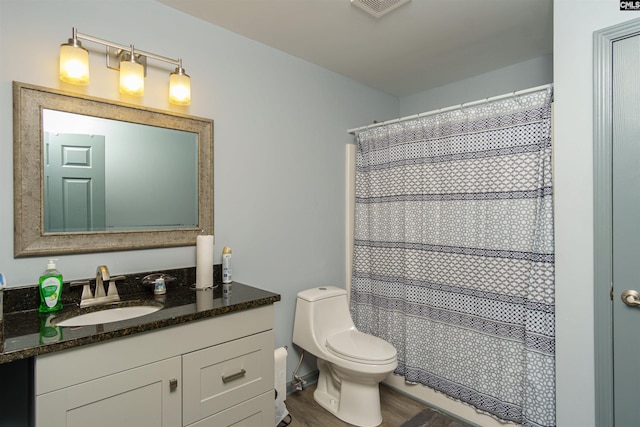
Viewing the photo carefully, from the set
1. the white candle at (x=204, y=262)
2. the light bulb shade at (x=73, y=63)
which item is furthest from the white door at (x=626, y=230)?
the light bulb shade at (x=73, y=63)

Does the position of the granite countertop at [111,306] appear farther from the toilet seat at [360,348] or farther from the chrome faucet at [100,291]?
the toilet seat at [360,348]

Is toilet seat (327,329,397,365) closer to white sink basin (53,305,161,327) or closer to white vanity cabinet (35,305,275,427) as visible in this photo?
white vanity cabinet (35,305,275,427)

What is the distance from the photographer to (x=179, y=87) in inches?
69.4

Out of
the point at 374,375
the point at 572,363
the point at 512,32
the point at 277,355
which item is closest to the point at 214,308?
the point at 277,355

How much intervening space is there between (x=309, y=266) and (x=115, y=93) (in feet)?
5.29

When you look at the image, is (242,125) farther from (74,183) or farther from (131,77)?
(74,183)

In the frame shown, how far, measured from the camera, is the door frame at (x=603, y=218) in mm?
1523

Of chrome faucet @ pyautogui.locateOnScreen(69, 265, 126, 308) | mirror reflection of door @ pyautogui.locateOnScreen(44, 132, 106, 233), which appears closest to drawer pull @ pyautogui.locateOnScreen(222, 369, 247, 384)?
chrome faucet @ pyautogui.locateOnScreen(69, 265, 126, 308)

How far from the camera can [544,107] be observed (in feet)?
5.83

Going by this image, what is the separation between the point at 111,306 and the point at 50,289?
0.80 ft

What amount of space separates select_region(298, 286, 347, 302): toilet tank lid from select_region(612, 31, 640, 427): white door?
152 cm

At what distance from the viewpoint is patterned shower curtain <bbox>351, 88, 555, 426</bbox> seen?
70.3 inches

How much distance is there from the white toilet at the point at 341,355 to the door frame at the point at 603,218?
3.19 ft

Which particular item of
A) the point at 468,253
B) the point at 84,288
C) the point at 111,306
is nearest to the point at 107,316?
the point at 111,306
